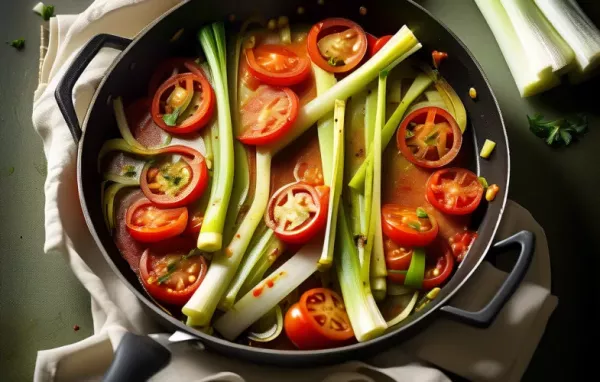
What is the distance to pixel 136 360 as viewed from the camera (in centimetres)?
152

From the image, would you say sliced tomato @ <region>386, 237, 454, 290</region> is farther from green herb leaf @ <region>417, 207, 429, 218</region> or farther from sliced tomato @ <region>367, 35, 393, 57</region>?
sliced tomato @ <region>367, 35, 393, 57</region>

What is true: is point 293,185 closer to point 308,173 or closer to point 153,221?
point 308,173

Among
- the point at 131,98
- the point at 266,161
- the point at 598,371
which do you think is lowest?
the point at 598,371

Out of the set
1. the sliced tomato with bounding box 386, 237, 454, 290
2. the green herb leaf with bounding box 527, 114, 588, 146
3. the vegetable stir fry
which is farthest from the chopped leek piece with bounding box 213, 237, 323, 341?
the green herb leaf with bounding box 527, 114, 588, 146

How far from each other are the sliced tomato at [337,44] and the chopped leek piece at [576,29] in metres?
0.73

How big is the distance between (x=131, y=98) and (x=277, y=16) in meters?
0.59

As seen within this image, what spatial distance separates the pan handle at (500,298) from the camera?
5.23 feet

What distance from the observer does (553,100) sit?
2.37 metres

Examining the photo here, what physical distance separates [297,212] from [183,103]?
54cm

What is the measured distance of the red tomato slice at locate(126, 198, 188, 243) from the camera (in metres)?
1.86

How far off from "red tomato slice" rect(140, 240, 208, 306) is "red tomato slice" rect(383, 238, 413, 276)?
1.77 feet

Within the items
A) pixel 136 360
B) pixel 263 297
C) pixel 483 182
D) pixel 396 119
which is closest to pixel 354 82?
pixel 396 119

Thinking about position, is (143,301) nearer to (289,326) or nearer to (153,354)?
(153,354)

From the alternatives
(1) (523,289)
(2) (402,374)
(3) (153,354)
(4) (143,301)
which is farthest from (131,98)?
(1) (523,289)
